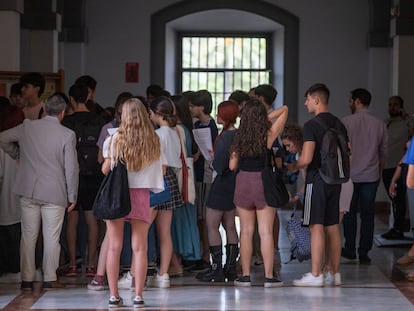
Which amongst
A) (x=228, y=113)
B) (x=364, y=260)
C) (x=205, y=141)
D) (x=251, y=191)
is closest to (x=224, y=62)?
(x=364, y=260)

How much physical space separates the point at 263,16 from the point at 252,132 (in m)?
Answer: 8.83

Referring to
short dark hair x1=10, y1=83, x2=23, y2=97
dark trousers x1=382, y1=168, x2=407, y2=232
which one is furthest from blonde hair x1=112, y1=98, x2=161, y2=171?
dark trousers x1=382, y1=168, x2=407, y2=232

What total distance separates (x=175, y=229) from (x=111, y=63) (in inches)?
318

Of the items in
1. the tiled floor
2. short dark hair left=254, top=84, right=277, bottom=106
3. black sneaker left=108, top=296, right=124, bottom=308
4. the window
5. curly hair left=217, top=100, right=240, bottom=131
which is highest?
the window

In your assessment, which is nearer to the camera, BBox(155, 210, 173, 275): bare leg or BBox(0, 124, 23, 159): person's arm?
BBox(0, 124, 23, 159): person's arm

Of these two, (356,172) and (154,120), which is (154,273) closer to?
(154,120)

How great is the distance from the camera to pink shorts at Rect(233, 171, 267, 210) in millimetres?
Result: 9453

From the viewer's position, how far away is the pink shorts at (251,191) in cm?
945

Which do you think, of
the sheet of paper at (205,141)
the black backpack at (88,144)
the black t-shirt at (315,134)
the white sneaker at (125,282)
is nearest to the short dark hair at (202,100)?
the sheet of paper at (205,141)

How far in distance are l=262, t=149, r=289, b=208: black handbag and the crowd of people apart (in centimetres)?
4

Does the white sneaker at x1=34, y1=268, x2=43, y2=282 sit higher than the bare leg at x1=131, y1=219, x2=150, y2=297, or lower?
lower

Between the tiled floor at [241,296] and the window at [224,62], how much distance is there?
29.1 ft

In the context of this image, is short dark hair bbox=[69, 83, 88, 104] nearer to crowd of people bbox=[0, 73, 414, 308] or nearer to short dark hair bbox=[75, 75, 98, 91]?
crowd of people bbox=[0, 73, 414, 308]

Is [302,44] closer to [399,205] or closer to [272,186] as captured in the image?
[399,205]
